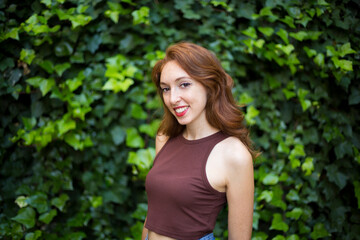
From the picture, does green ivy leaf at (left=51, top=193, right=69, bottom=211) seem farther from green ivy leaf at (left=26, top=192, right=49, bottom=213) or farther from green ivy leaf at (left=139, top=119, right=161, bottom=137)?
green ivy leaf at (left=139, top=119, right=161, bottom=137)

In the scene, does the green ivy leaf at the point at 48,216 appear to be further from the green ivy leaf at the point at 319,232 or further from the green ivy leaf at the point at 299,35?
the green ivy leaf at the point at 299,35

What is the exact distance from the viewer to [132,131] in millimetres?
2127

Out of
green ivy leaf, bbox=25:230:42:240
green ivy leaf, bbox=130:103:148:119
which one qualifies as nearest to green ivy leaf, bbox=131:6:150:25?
green ivy leaf, bbox=130:103:148:119

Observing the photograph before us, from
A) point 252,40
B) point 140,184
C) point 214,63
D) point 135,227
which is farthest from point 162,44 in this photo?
point 135,227

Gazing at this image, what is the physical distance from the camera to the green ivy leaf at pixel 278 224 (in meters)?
2.16

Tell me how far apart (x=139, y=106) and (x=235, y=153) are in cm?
103

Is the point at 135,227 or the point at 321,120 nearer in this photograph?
the point at 135,227

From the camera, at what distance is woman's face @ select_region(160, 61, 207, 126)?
1.36 metres

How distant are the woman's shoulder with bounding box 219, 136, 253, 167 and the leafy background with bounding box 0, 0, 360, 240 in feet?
2.79

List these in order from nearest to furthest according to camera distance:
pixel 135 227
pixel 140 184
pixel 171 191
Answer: pixel 171 191, pixel 135 227, pixel 140 184

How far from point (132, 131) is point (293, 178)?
1.34 m

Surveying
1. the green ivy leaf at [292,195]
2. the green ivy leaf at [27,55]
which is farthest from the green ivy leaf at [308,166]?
the green ivy leaf at [27,55]

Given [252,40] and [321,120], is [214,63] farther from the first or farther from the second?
[321,120]

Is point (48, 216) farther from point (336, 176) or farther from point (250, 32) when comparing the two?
point (336, 176)
